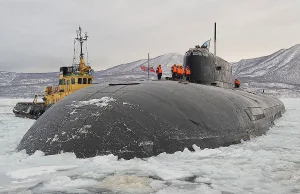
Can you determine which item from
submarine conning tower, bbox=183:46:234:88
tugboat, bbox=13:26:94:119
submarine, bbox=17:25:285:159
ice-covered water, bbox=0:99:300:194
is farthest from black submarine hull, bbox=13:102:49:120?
ice-covered water, bbox=0:99:300:194

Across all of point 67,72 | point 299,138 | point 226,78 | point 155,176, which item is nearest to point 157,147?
point 155,176

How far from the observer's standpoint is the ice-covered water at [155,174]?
5.61 meters

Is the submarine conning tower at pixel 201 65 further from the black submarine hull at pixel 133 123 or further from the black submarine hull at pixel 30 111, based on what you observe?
the black submarine hull at pixel 30 111

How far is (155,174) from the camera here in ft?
21.1

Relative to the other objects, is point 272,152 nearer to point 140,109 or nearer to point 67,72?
point 140,109

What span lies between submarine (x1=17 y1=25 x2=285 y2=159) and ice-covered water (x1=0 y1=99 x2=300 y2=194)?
31 centimetres

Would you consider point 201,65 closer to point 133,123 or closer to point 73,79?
point 133,123

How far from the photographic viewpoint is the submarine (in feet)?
25.0

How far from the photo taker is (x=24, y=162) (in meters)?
7.12

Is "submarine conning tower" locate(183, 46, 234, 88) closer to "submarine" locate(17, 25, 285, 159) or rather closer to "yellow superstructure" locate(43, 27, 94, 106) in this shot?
"submarine" locate(17, 25, 285, 159)

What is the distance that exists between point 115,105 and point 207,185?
143 inches

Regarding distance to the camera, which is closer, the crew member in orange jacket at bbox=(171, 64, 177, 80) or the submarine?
the submarine

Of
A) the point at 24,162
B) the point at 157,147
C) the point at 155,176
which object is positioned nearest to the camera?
the point at 155,176

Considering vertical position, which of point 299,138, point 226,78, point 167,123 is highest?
point 226,78
